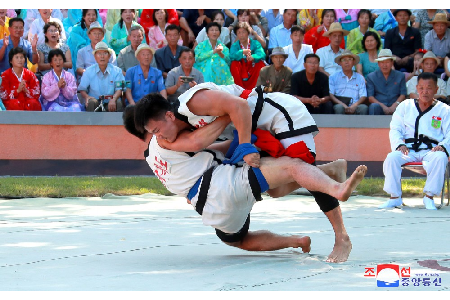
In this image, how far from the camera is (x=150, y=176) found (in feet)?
30.4

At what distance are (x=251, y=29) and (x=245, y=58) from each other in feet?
1.74

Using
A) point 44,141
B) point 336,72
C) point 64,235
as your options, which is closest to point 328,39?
point 336,72

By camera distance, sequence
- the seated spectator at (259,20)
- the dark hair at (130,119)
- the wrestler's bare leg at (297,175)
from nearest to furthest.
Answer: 1. the wrestler's bare leg at (297,175)
2. the dark hair at (130,119)
3. the seated spectator at (259,20)

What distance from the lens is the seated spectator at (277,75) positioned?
10.2m

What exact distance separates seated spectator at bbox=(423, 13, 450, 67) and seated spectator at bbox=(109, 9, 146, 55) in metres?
4.46

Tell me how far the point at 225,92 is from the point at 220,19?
24.4 feet

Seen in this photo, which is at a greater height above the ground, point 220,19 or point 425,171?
point 220,19

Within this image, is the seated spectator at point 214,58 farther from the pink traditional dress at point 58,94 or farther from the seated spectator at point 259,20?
the pink traditional dress at point 58,94

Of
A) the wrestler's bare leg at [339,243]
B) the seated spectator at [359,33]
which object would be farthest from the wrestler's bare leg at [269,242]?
the seated spectator at [359,33]

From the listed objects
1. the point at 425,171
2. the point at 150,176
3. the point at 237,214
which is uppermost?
the point at 237,214

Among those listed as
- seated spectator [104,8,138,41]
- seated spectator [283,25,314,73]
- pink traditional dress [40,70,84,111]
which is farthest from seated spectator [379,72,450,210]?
seated spectator [104,8,138,41]

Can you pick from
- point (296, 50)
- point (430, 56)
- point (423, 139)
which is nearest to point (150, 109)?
point (423, 139)

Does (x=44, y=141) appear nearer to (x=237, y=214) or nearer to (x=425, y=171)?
(x=425, y=171)

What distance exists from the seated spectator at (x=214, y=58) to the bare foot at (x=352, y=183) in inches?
254
